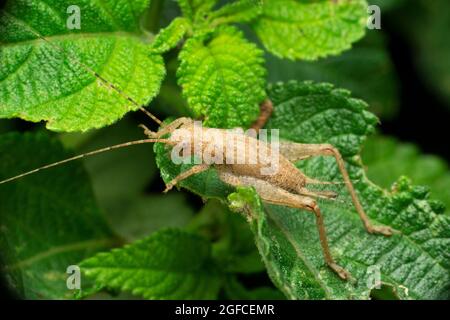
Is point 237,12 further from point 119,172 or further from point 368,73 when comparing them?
point 368,73

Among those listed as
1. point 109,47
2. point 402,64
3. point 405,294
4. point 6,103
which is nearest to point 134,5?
point 109,47

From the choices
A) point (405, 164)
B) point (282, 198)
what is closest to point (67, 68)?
point (282, 198)

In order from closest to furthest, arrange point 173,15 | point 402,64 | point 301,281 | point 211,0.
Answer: point 301,281 → point 211,0 → point 173,15 → point 402,64

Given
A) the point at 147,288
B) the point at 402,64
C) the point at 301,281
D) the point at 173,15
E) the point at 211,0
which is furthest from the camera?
the point at 402,64

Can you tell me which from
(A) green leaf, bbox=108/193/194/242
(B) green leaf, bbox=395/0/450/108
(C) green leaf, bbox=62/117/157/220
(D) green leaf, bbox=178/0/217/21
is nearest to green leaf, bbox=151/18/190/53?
(D) green leaf, bbox=178/0/217/21

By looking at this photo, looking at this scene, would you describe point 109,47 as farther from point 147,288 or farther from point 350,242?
point 350,242
